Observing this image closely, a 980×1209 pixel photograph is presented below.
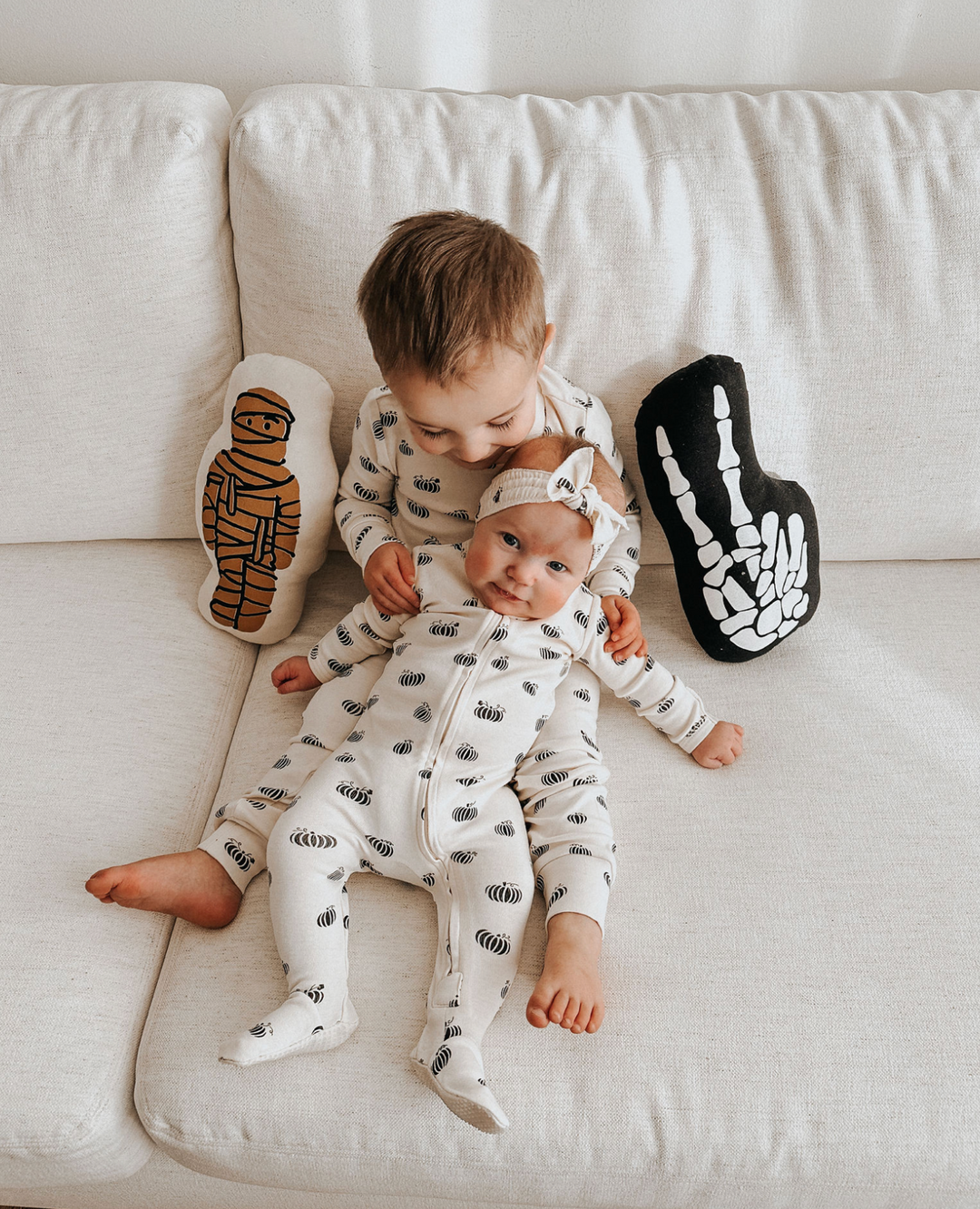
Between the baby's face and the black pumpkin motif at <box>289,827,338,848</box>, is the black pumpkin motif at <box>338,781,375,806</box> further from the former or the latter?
the baby's face

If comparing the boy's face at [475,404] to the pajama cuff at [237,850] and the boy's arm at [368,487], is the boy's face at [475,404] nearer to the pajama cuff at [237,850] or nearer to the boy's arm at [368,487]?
the boy's arm at [368,487]

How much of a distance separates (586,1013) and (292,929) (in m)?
0.28

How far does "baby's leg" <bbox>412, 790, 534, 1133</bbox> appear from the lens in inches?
30.0

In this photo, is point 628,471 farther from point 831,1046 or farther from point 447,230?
point 831,1046

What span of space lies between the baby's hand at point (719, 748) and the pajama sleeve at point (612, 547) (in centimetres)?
20

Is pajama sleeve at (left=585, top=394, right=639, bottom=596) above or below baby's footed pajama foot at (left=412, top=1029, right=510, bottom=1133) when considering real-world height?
above

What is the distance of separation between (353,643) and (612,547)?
0.34 meters

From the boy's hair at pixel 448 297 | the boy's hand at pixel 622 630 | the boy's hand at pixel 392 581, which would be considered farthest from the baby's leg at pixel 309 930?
the boy's hair at pixel 448 297

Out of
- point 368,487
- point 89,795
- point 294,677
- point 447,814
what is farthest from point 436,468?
point 89,795

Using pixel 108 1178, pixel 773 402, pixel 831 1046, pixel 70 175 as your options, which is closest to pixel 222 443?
pixel 70 175

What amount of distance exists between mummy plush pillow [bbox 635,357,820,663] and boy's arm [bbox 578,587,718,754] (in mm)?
116

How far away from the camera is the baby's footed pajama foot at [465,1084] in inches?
29.3

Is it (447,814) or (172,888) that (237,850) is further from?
(447,814)

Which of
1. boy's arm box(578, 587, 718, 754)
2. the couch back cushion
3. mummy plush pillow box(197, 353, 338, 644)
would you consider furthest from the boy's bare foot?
the couch back cushion
